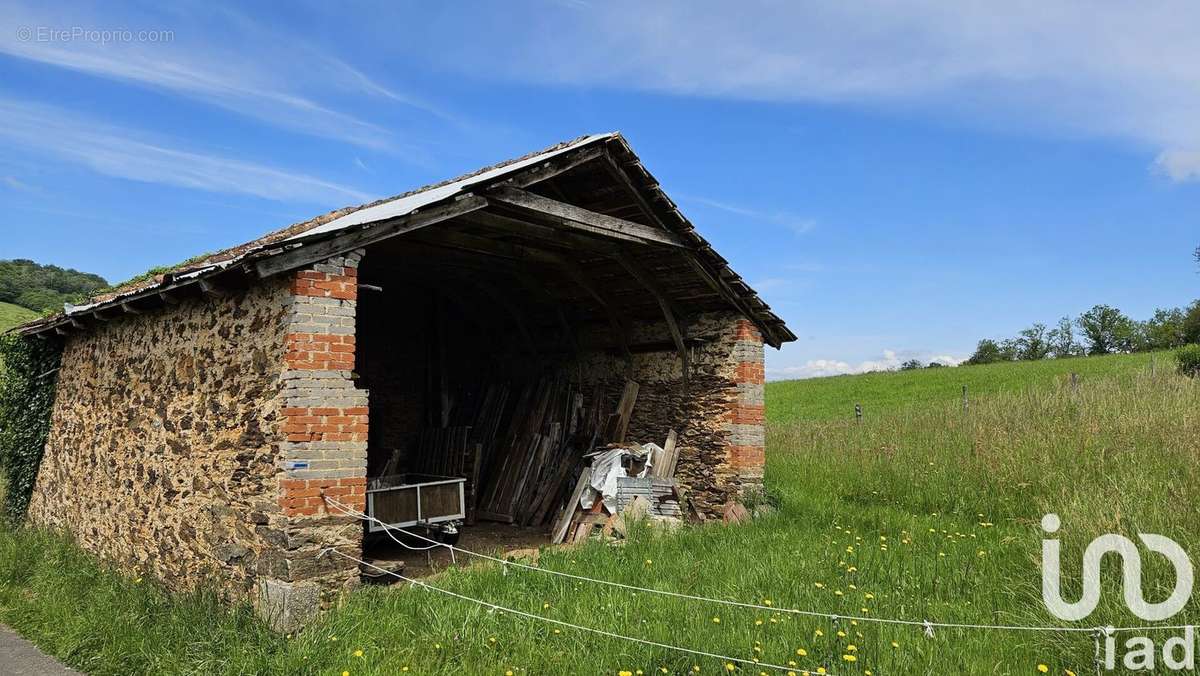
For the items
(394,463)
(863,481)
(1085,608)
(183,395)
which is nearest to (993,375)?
(863,481)

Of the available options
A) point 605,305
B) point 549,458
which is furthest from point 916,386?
point 605,305

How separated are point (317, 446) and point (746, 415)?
5.99 m

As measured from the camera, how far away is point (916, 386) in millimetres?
34469

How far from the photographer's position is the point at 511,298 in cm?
1231

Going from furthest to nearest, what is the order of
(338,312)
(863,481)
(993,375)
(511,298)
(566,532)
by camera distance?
(993,375) → (511,298) → (863,481) → (566,532) → (338,312)

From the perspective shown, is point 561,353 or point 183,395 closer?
point 183,395

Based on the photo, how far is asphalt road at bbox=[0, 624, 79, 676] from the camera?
19.9 feet

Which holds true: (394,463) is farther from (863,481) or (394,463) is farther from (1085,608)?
(1085,608)

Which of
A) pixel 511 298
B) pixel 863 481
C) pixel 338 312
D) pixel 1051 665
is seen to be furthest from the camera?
pixel 511 298

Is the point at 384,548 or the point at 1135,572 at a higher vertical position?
the point at 1135,572

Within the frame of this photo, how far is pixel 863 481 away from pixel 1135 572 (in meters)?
5.41

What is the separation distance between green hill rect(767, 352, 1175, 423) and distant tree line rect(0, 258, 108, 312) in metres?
34.6

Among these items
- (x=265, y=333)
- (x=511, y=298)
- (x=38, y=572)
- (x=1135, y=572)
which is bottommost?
(x=38, y=572)

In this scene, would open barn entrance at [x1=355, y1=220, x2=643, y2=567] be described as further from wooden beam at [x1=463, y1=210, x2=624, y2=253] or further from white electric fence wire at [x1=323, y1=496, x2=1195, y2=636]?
white electric fence wire at [x1=323, y1=496, x2=1195, y2=636]
